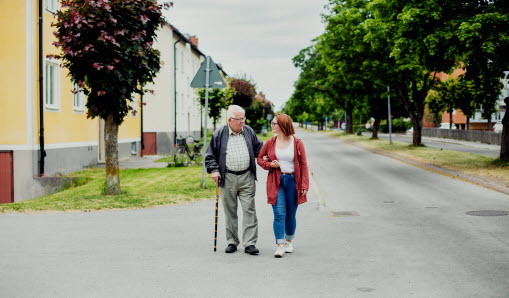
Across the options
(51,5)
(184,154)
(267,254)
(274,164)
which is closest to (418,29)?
(184,154)

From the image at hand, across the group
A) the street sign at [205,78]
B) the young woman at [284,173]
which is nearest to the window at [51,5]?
the street sign at [205,78]

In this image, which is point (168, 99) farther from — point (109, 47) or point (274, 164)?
point (274, 164)

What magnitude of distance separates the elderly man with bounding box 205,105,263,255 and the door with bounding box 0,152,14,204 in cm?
1176

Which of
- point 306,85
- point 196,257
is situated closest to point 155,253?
point 196,257

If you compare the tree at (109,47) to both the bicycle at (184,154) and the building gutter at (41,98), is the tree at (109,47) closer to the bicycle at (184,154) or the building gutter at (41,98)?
the building gutter at (41,98)

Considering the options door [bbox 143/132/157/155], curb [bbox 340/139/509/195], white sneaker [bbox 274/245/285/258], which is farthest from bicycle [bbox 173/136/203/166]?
white sneaker [bbox 274/245/285/258]

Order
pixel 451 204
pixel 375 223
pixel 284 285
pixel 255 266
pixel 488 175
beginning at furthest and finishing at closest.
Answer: pixel 488 175 → pixel 451 204 → pixel 375 223 → pixel 255 266 → pixel 284 285

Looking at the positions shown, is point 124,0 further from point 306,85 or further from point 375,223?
point 306,85

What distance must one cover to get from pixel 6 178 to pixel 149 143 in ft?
51.2

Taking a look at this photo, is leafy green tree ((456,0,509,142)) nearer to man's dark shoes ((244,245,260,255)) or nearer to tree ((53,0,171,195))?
tree ((53,0,171,195))

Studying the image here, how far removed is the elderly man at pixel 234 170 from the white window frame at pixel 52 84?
13.0 m

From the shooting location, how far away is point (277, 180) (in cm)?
692

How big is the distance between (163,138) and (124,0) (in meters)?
22.3

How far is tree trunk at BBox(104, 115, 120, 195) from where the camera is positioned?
1275 cm
